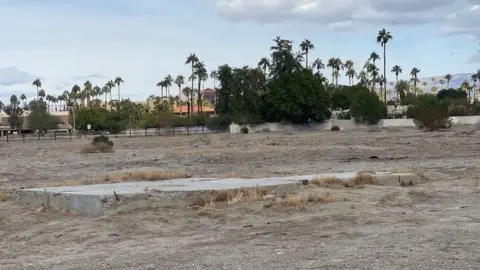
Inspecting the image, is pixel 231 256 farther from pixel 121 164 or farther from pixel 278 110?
pixel 278 110

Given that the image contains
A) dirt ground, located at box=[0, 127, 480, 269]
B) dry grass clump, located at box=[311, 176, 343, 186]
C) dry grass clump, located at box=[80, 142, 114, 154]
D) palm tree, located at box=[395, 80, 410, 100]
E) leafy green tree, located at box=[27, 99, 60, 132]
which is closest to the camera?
dirt ground, located at box=[0, 127, 480, 269]

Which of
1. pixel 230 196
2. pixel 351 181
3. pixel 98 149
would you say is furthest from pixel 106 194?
pixel 98 149

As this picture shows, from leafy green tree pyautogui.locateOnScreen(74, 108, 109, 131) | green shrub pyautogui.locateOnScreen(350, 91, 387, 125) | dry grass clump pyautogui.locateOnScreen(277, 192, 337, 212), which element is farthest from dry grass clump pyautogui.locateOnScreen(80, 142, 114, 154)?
leafy green tree pyautogui.locateOnScreen(74, 108, 109, 131)

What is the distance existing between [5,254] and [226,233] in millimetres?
3543

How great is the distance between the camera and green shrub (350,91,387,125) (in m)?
101

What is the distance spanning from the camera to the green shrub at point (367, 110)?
101 meters

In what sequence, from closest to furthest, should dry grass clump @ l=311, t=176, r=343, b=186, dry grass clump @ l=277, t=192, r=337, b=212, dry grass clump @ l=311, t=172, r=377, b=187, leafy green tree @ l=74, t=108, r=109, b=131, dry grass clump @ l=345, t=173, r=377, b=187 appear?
dry grass clump @ l=277, t=192, r=337, b=212
dry grass clump @ l=311, t=176, r=343, b=186
dry grass clump @ l=311, t=172, r=377, b=187
dry grass clump @ l=345, t=173, r=377, b=187
leafy green tree @ l=74, t=108, r=109, b=131

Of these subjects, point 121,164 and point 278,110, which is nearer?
point 121,164

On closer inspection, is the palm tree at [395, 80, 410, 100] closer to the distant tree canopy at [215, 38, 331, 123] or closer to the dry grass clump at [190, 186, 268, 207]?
the distant tree canopy at [215, 38, 331, 123]

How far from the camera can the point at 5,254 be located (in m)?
10.2

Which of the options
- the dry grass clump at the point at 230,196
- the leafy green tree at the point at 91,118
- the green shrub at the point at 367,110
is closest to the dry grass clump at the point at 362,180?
the dry grass clump at the point at 230,196

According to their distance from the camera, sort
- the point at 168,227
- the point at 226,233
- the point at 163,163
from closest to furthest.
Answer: the point at 226,233 < the point at 168,227 < the point at 163,163

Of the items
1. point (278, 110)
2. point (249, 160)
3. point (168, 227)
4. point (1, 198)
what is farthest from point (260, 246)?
point (278, 110)

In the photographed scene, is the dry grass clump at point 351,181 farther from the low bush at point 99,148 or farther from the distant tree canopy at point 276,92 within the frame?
the distant tree canopy at point 276,92
